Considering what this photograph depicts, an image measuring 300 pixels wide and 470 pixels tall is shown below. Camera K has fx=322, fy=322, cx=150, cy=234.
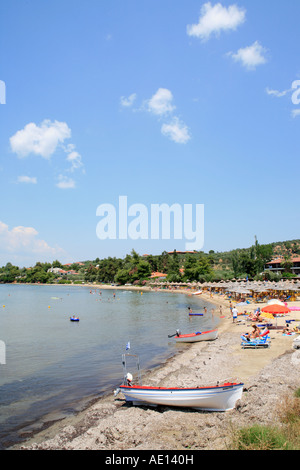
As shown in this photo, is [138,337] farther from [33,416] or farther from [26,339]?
[33,416]

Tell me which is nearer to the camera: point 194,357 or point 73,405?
point 73,405

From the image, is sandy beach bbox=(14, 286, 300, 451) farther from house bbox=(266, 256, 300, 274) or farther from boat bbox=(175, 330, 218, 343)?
house bbox=(266, 256, 300, 274)

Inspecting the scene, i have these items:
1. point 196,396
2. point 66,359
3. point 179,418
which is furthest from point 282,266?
point 179,418

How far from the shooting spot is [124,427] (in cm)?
1123

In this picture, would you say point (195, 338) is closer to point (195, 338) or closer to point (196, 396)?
point (195, 338)

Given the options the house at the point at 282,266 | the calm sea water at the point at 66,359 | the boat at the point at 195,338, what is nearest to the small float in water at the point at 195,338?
the boat at the point at 195,338

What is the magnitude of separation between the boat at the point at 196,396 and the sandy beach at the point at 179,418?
273mm

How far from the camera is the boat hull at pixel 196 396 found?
1163 centimetres

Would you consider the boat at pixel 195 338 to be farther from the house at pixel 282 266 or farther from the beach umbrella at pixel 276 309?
the house at pixel 282 266

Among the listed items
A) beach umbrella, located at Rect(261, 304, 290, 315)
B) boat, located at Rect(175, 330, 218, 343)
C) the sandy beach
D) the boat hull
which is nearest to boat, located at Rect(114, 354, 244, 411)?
the boat hull

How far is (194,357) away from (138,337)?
31.6 ft

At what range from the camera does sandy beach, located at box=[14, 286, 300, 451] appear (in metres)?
9.70
